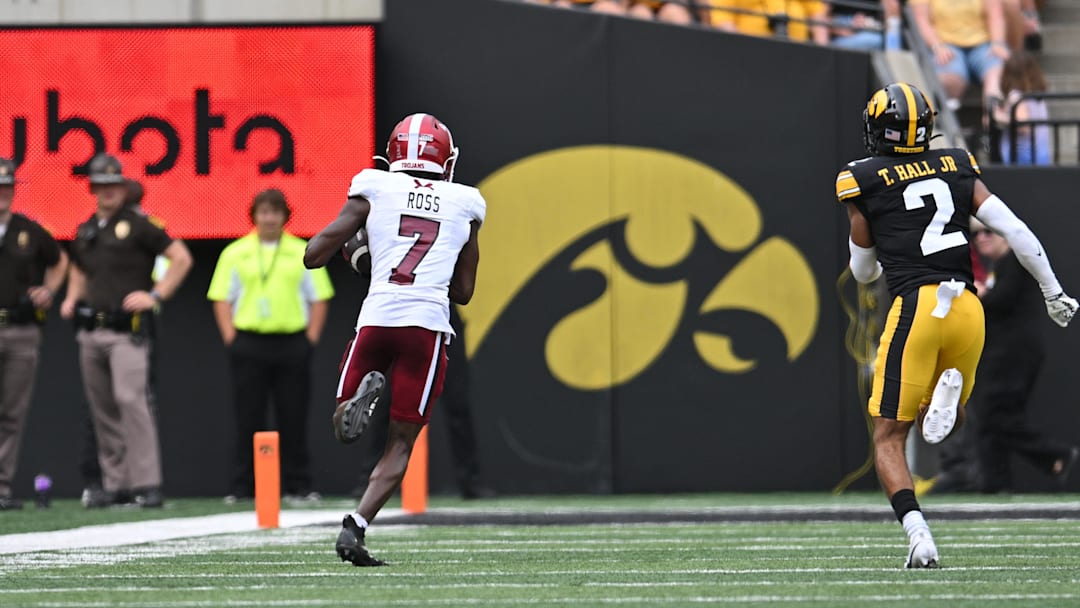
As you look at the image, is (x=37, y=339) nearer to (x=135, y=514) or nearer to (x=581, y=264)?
(x=135, y=514)

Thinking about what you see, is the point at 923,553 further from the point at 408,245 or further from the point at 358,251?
the point at 358,251

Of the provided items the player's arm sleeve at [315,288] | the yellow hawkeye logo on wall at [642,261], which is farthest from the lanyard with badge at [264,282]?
the yellow hawkeye logo on wall at [642,261]

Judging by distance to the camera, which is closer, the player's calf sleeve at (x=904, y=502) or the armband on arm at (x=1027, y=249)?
the player's calf sleeve at (x=904, y=502)

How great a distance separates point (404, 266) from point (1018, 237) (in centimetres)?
Result: 249

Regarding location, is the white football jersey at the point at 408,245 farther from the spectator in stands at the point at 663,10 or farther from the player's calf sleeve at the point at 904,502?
the spectator in stands at the point at 663,10

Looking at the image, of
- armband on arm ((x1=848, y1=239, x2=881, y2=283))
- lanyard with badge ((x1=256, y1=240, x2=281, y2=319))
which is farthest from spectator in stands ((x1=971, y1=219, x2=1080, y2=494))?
armband on arm ((x1=848, y1=239, x2=881, y2=283))

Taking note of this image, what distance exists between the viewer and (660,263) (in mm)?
14953

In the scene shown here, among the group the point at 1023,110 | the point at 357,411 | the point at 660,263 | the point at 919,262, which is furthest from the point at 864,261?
the point at 1023,110

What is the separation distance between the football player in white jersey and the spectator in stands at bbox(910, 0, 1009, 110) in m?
8.73

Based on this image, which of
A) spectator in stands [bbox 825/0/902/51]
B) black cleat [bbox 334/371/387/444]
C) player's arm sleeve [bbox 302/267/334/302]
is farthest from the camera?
spectator in stands [bbox 825/0/902/51]

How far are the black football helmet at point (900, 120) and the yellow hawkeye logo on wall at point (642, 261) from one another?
7095 millimetres

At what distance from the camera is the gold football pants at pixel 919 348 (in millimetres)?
7594

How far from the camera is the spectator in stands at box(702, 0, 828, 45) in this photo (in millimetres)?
15297

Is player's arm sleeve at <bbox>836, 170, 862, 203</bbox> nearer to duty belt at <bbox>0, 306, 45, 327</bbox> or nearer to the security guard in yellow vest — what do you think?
the security guard in yellow vest
